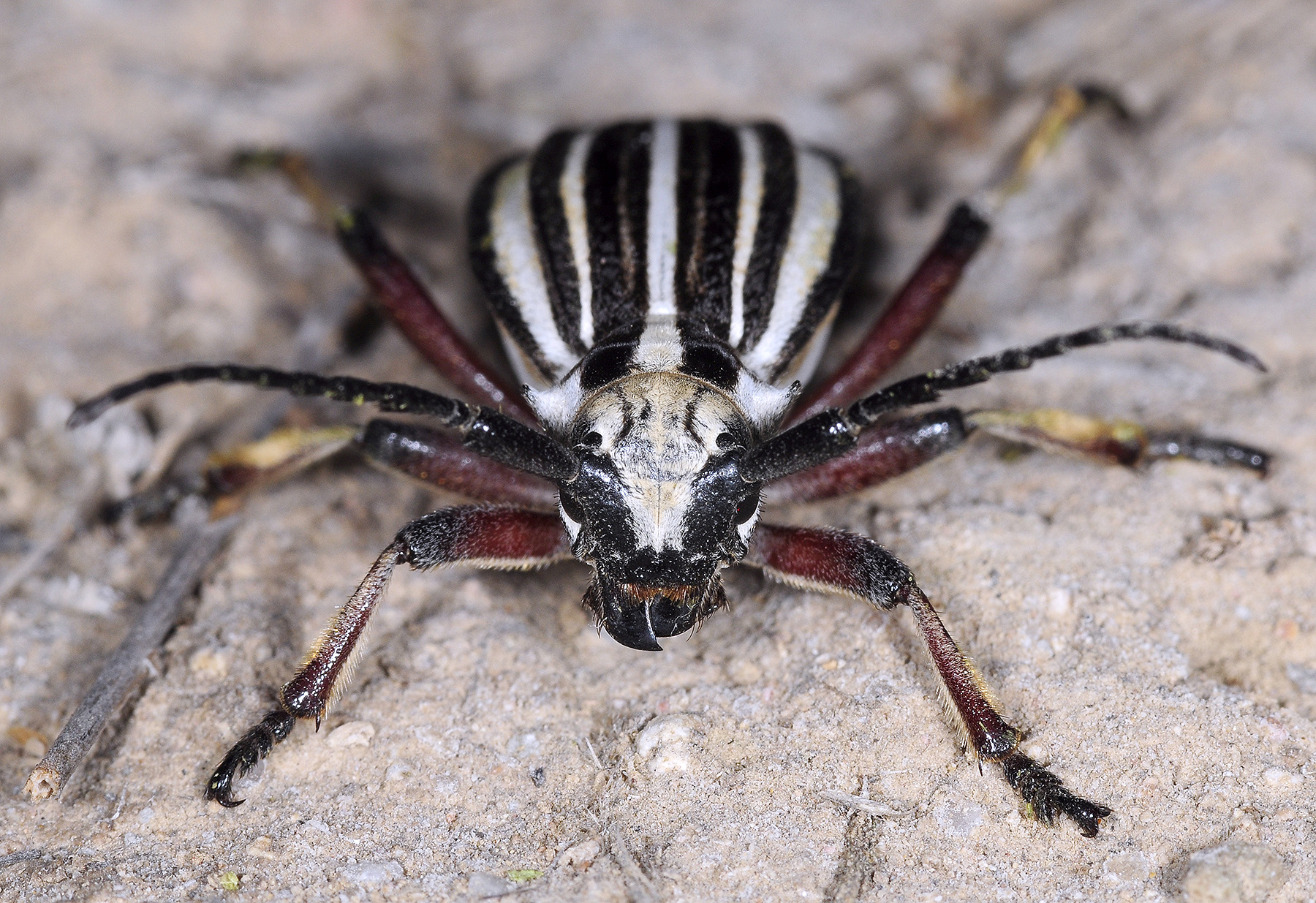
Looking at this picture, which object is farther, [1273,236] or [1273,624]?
[1273,236]

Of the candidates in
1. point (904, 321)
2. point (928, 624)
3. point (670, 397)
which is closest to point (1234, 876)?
point (928, 624)

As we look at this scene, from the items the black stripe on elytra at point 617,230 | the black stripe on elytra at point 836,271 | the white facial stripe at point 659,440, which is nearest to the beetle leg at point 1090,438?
the black stripe on elytra at point 836,271

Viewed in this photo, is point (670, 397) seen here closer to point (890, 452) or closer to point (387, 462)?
point (890, 452)

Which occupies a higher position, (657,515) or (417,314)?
(657,515)

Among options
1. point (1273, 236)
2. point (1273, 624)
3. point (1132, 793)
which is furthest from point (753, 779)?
point (1273, 236)

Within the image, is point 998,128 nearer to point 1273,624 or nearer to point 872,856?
point 1273,624

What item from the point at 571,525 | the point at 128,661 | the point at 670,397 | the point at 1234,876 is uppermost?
the point at 670,397

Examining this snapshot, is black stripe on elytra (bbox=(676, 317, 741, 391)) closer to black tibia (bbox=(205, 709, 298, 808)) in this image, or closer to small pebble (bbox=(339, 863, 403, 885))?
→ black tibia (bbox=(205, 709, 298, 808))
